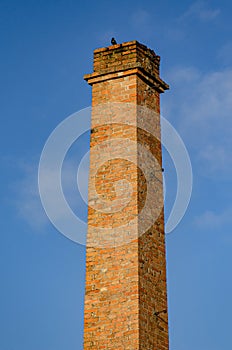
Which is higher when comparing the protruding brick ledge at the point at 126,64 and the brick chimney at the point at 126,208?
the protruding brick ledge at the point at 126,64

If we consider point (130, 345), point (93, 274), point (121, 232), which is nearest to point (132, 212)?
point (121, 232)

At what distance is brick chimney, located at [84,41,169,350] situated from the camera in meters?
10.8

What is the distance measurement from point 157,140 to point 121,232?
2007 millimetres

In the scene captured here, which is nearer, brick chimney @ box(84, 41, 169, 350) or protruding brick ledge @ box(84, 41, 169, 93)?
brick chimney @ box(84, 41, 169, 350)

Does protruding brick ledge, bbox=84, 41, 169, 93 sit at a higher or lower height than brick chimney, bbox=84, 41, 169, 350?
higher

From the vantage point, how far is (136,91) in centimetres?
1210

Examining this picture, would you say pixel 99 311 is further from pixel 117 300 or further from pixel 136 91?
pixel 136 91

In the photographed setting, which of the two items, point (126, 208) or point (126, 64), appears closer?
point (126, 208)

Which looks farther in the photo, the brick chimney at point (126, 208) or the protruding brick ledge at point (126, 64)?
the protruding brick ledge at point (126, 64)

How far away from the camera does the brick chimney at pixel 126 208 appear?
10766mm

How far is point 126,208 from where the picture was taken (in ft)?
37.2

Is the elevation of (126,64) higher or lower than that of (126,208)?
higher

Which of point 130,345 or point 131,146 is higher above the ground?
point 131,146

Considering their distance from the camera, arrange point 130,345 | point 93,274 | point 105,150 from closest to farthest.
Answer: point 130,345, point 93,274, point 105,150
